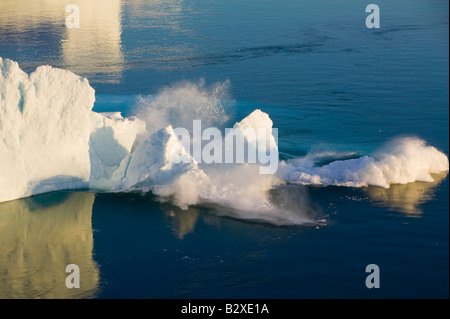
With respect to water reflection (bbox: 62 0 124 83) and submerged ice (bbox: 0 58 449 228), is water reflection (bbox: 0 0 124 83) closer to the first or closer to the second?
water reflection (bbox: 62 0 124 83)

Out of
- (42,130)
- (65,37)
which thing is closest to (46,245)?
(42,130)

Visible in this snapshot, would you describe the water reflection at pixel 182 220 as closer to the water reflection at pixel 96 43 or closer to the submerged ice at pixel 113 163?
the submerged ice at pixel 113 163

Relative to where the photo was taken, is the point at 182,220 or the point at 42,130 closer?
the point at 182,220

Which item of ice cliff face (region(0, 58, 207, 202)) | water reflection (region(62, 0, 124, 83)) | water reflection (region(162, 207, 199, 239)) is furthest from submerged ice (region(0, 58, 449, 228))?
water reflection (region(62, 0, 124, 83))

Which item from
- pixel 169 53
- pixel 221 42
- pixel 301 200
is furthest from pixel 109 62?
pixel 301 200

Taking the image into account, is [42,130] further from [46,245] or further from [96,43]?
[96,43]
